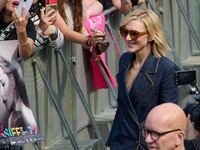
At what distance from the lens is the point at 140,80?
370 cm

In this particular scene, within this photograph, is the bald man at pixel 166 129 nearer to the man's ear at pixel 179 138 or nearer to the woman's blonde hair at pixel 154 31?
the man's ear at pixel 179 138

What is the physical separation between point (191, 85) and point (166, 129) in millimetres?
648

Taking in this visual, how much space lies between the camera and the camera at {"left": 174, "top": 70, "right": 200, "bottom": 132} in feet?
10.2

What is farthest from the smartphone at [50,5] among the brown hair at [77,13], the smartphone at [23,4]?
the brown hair at [77,13]

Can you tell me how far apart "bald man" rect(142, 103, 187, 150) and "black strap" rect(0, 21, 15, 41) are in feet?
5.26

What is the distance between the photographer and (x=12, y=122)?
3.66m

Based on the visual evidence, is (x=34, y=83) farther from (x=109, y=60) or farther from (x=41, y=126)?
(x=109, y=60)

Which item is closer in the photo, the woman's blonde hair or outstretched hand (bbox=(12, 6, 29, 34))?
outstretched hand (bbox=(12, 6, 29, 34))

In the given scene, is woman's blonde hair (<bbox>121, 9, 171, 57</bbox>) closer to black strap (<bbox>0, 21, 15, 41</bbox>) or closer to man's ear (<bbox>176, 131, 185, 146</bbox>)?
black strap (<bbox>0, 21, 15, 41</bbox>)

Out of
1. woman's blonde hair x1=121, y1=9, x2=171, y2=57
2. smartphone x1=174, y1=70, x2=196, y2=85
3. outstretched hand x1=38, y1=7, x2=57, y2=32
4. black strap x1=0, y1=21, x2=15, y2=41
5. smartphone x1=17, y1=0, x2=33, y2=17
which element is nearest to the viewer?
smartphone x1=174, y1=70, x2=196, y2=85

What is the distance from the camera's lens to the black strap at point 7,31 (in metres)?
3.89

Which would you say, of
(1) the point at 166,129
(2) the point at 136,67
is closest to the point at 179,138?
(1) the point at 166,129

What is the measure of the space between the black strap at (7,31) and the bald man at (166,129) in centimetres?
160

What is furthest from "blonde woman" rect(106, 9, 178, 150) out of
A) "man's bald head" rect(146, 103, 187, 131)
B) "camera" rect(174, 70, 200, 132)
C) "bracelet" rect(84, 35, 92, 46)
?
"bracelet" rect(84, 35, 92, 46)
